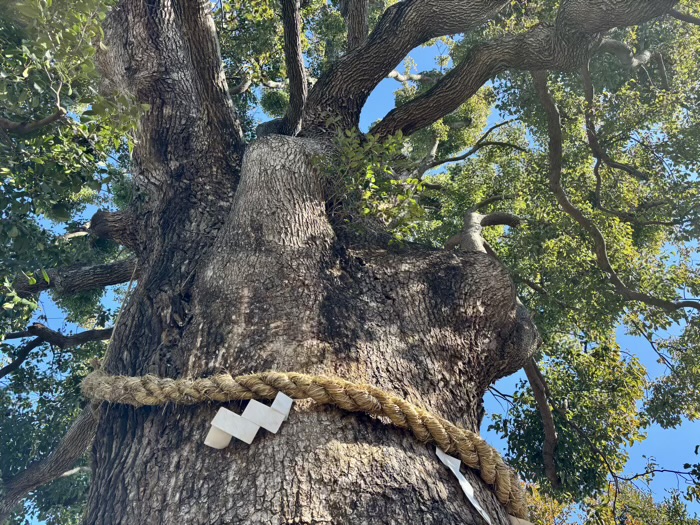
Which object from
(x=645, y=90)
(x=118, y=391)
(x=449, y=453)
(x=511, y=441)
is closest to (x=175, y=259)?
(x=118, y=391)

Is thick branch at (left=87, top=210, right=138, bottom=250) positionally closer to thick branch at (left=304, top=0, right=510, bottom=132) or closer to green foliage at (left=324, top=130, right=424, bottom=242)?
thick branch at (left=304, top=0, right=510, bottom=132)

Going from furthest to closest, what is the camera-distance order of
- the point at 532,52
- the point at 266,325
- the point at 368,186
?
the point at 532,52 < the point at 368,186 < the point at 266,325

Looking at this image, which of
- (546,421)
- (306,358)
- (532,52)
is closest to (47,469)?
(306,358)

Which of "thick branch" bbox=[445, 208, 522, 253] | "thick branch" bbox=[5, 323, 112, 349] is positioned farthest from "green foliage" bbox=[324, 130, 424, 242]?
"thick branch" bbox=[5, 323, 112, 349]

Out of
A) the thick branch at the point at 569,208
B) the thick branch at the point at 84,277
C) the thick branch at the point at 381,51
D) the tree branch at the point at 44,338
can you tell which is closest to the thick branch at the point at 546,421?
the thick branch at the point at 569,208

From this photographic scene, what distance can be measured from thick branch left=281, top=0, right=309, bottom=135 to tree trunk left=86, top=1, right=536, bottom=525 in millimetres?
1022

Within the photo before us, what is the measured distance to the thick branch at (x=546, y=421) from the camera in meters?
4.99

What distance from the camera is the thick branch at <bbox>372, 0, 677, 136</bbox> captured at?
3533 millimetres

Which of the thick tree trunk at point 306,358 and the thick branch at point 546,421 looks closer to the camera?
the thick tree trunk at point 306,358

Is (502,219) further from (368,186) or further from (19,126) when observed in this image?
(19,126)

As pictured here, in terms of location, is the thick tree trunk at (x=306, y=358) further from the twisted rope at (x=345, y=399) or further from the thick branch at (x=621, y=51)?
the thick branch at (x=621, y=51)

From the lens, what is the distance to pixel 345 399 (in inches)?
74.4

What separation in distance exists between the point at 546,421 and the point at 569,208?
2250 mm

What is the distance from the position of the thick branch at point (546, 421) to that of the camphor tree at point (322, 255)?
1.1 inches
